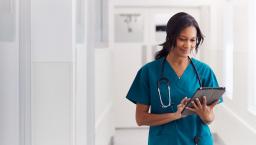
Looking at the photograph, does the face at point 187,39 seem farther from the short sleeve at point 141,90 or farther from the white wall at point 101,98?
the white wall at point 101,98

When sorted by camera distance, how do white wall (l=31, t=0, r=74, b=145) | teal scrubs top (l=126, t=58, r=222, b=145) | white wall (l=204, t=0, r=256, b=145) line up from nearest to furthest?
teal scrubs top (l=126, t=58, r=222, b=145) → white wall (l=31, t=0, r=74, b=145) → white wall (l=204, t=0, r=256, b=145)

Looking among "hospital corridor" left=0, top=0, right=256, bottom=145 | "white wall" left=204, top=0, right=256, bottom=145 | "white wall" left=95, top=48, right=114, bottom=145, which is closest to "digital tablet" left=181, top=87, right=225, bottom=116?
"hospital corridor" left=0, top=0, right=256, bottom=145

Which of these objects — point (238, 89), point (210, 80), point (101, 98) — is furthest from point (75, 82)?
point (238, 89)

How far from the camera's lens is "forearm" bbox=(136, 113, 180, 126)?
5.65ft

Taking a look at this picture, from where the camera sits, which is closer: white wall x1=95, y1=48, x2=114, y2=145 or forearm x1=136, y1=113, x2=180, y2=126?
forearm x1=136, y1=113, x2=180, y2=126

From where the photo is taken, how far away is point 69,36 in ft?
7.35

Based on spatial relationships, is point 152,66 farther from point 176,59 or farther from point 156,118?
point 156,118

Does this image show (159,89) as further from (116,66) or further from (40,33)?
(116,66)

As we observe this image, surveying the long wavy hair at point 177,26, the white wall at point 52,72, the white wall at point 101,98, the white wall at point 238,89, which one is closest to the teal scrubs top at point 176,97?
the long wavy hair at point 177,26

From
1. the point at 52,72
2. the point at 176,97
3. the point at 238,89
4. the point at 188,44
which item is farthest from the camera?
the point at 238,89

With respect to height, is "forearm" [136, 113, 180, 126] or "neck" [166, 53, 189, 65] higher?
"neck" [166, 53, 189, 65]

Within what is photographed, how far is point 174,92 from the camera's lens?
5.90 feet

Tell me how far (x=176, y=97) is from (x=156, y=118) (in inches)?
5.0

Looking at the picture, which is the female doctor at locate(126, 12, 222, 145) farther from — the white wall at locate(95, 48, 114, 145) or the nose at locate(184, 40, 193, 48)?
the white wall at locate(95, 48, 114, 145)
